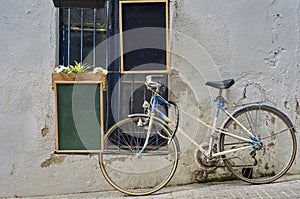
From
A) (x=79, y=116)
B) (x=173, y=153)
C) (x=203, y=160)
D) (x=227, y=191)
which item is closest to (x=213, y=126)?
(x=203, y=160)

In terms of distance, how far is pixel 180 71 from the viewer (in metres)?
4.38

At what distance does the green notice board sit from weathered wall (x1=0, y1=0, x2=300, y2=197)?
158 mm

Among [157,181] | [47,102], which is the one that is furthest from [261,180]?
[47,102]

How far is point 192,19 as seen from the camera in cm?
436

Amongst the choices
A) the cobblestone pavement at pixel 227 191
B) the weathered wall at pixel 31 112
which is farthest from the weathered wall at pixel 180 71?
the cobblestone pavement at pixel 227 191

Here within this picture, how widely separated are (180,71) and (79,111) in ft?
4.15

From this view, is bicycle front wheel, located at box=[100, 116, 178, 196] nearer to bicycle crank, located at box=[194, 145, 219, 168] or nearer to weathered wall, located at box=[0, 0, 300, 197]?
weathered wall, located at box=[0, 0, 300, 197]

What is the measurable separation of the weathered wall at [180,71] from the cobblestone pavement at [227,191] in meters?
0.14

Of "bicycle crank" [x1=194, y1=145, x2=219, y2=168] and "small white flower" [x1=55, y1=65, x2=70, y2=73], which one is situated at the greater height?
"small white flower" [x1=55, y1=65, x2=70, y2=73]

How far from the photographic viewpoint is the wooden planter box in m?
4.14

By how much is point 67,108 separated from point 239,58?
82.4 inches

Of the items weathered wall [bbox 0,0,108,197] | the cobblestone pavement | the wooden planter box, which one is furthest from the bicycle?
weathered wall [bbox 0,0,108,197]

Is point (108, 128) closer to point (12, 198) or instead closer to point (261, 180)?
point (12, 198)

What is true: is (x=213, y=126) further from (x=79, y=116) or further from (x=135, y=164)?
(x=79, y=116)
